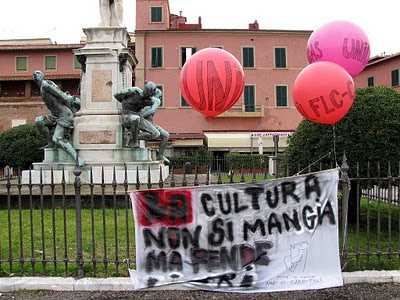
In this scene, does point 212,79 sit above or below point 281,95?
below

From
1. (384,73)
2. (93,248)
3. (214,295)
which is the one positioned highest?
(384,73)

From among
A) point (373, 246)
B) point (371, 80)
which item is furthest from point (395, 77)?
point (373, 246)

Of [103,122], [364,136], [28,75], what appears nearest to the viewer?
[364,136]

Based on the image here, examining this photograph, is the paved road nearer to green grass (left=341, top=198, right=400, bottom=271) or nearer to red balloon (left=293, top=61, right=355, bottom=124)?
green grass (left=341, top=198, right=400, bottom=271)

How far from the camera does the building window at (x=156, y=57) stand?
125 feet

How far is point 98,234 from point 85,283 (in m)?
1.98

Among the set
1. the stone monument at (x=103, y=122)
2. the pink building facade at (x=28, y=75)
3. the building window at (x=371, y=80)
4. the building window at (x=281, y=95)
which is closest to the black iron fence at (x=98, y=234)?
the stone monument at (x=103, y=122)

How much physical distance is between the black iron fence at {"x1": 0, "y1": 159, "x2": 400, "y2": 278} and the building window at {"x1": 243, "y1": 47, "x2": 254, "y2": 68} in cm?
3096

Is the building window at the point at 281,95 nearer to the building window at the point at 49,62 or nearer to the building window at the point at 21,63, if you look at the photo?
the building window at the point at 49,62

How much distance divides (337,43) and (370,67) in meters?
39.0

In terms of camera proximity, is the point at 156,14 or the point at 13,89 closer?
the point at 156,14

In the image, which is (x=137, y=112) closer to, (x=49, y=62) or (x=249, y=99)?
(x=249, y=99)

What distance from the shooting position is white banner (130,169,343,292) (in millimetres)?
4691

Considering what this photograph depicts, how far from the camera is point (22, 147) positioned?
2350 cm
